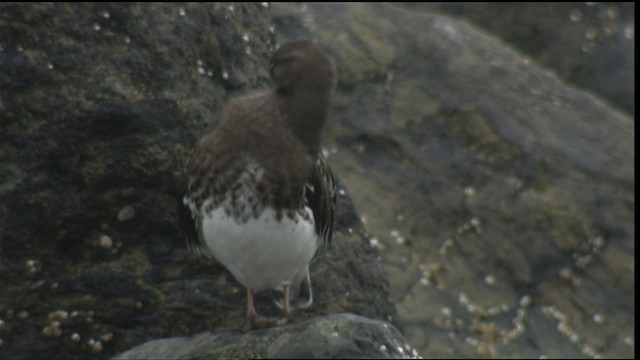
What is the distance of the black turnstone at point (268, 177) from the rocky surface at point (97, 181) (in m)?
0.74

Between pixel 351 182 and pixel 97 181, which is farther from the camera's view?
pixel 351 182

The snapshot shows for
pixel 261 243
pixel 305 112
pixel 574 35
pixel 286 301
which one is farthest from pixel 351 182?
pixel 574 35

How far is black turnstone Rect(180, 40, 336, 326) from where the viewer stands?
7793 millimetres

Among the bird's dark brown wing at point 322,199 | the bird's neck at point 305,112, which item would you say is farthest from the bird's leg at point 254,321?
the bird's neck at point 305,112

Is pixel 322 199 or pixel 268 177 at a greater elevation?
pixel 268 177

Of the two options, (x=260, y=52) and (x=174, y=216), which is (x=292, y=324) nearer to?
(x=174, y=216)

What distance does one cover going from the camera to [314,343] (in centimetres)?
700

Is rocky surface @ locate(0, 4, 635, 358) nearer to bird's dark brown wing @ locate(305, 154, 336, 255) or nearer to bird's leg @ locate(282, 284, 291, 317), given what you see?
bird's leg @ locate(282, 284, 291, 317)

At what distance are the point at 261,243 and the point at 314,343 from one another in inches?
43.0

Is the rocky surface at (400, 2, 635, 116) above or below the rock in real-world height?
below

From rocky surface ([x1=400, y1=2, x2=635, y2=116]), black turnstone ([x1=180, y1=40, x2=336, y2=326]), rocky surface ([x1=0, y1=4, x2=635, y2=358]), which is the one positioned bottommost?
rocky surface ([x1=400, y1=2, x2=635, y2=116])

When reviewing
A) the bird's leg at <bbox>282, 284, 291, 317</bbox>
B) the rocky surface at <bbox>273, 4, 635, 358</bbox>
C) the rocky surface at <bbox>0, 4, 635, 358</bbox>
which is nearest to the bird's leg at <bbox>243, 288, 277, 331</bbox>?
the bird's leg at <bbox>282, 284, 291, 317</bbox>

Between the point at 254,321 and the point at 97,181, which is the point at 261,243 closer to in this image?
the point at 254,321

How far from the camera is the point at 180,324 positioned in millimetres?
9023
